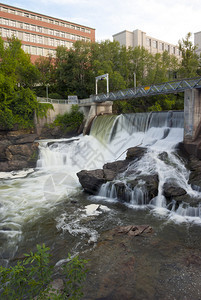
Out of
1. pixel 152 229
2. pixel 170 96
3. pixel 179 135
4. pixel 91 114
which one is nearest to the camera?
pixel 152 229

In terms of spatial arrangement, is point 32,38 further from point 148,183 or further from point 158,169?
point 148,183

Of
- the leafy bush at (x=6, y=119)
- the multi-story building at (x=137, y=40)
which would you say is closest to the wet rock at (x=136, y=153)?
the leafy bush at (x=6, y=119)

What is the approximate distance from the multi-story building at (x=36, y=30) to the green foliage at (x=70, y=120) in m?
22.6

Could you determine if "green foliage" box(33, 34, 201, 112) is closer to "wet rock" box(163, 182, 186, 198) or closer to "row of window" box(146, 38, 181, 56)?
"wet rock" box(163, 182, 186, 198)

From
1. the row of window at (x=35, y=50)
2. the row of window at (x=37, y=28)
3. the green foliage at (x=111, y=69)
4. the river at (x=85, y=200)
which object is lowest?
the river at (x=85, y=200)

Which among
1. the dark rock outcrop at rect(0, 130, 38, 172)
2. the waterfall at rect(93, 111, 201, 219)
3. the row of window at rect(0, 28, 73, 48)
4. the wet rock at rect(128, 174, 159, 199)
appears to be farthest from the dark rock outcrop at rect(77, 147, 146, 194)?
the row of window at rect(0, 28, 73, 48)

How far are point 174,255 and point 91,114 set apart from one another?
23.0 m

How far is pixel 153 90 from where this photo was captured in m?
20.2

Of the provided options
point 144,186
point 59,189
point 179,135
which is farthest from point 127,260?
point 179,135

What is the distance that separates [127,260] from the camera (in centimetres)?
714

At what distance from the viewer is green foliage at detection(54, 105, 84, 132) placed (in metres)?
29.3

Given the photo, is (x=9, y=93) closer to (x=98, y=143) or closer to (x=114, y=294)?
(x=98, y=143)

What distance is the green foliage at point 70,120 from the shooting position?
2933 cm

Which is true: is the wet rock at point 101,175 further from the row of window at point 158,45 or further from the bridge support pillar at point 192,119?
the row of window at point 158,45
